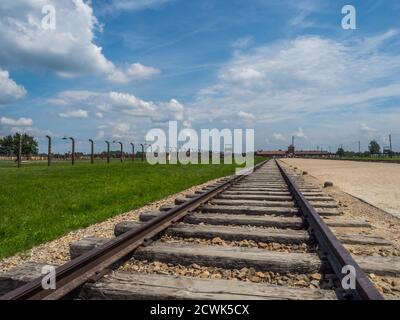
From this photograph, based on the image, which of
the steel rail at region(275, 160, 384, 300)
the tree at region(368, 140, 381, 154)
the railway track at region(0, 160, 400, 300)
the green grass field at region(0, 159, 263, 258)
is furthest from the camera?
the tree at region(368, 140, 381, 154)

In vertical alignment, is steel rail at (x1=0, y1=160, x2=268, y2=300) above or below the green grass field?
above

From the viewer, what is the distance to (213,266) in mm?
3531

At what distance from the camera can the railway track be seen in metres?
2.73

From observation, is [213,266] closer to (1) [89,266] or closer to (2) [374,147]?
(1) [89,266]

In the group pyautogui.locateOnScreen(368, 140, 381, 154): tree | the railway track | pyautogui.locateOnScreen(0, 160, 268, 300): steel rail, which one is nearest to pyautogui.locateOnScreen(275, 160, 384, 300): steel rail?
the railway track

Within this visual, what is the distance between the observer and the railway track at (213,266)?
8.95 feet

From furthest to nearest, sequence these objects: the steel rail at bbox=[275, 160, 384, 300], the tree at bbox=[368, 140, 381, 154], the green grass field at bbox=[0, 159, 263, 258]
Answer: the tree at bbox=[368, 140, 381, 154]
the green grass field at bbox=[0, 159, 263, 258]
the steel rail at bbox=[275, 160, 384, 300]

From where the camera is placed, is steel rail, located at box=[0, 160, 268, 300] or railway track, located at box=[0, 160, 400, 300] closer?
steel rail, located at box=[0, 160, 268, 300]

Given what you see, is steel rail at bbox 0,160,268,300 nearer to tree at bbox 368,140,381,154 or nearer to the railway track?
the railway track

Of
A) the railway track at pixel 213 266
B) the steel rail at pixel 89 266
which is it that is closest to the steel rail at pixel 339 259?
the railway track at pixel 213 266

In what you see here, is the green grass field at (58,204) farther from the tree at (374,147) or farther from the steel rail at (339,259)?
the tree at (374,147)

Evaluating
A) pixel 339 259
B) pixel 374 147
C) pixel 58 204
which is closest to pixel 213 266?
pixel 339 259
